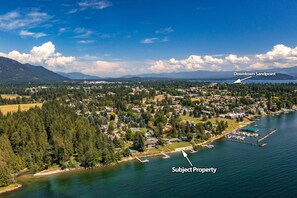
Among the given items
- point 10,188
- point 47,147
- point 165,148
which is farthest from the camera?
point 165,148

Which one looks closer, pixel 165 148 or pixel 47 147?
pixel 47 147

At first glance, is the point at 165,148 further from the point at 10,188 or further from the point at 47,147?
the point at 10,188

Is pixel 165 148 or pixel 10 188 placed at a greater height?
pixel 165 148

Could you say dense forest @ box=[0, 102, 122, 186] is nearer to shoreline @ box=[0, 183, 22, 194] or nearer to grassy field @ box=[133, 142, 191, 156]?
shoreline @ box=[0, 183, 22, 194]

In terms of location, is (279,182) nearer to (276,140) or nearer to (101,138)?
(276,140)

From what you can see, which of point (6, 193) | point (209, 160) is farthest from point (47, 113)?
point (209, 160)

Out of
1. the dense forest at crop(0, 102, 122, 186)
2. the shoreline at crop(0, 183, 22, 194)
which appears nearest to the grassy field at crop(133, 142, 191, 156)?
the dense forest at crop(0, 102, 122, 186)

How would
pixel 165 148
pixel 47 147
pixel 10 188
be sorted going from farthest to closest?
pixel 165 148 < pixel 47 147 < pixel 10 188

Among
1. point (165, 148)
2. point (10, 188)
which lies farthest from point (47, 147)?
point (165, 148)

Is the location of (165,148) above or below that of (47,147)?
below

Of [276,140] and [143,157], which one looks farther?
[276,140]

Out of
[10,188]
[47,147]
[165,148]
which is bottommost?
[10,188]
